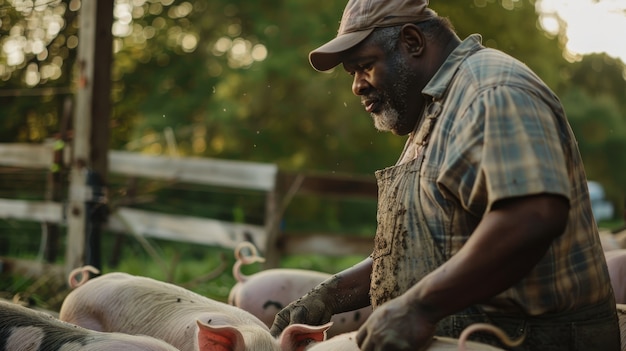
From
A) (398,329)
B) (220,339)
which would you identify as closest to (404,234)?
(398,329)

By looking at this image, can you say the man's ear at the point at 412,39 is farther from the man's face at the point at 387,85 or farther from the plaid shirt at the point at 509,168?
the plaid shirt at the point at 509,168

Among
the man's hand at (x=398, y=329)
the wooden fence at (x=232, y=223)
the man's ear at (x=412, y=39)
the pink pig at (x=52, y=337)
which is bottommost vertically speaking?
the wooden fence at (x=232, y=223)

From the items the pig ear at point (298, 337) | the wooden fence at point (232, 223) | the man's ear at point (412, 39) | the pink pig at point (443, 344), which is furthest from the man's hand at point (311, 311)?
the wooden fence at point (232, 223)

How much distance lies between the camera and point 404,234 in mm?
2387

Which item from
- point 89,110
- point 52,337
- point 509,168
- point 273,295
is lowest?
point 273,295

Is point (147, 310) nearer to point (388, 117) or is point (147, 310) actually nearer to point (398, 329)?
point (388, 117)

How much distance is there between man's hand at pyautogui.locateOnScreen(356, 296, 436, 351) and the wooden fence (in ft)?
18.4

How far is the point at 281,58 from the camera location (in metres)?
17.2

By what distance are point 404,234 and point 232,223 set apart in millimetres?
6443

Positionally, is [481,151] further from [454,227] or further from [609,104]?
[609,104]

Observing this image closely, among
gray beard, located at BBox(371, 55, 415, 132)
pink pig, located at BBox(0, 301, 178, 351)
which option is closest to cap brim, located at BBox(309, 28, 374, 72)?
gray beard, located at BBox(371, 55, 415, 132)

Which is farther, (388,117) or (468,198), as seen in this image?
(388,117)

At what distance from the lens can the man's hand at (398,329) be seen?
1998 millimetres

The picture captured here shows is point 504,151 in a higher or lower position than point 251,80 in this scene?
higher
